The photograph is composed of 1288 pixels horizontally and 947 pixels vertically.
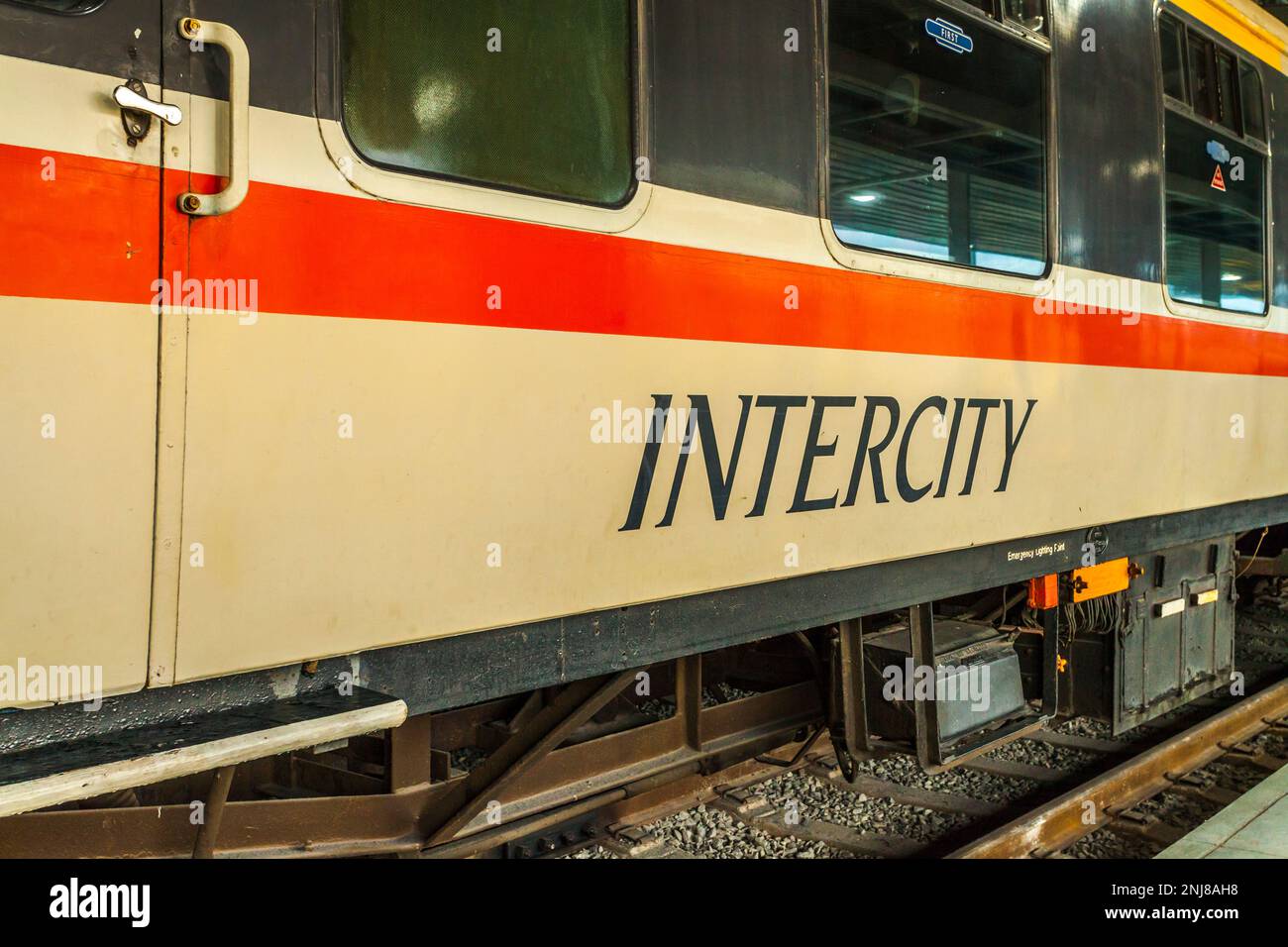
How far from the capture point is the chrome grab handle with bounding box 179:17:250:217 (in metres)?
1.77

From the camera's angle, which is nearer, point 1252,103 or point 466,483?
point 466,483

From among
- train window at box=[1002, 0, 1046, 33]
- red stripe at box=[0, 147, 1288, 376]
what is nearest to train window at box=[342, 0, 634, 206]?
red stripe at box=[0, 147, 1288, 376]

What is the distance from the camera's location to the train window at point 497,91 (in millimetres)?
2023

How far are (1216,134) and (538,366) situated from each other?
12.6 ft

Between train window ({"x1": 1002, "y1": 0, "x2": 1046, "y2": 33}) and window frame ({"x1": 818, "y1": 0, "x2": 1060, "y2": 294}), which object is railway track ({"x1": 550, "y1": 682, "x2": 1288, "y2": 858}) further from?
train window ({"x1": 1002, "y1": 0, "x2": 1046, "y2": 33})

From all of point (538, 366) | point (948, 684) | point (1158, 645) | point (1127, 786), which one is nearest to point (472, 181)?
point (538, 366)

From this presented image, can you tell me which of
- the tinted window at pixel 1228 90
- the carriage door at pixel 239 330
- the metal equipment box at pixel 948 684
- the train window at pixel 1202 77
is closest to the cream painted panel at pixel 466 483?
the carriage door at pixel 239 330

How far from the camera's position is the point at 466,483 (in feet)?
6.90

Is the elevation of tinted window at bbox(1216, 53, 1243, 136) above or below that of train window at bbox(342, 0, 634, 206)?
above

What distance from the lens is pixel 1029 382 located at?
353cm

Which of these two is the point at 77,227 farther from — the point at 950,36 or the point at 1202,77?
the point at 1202,77

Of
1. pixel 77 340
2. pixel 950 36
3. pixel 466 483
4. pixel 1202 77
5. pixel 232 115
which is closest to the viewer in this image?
pixel 77 340

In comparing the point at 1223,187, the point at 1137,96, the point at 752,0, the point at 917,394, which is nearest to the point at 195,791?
the point at 917,394

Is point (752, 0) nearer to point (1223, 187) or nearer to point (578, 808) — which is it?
point (578, 808)
